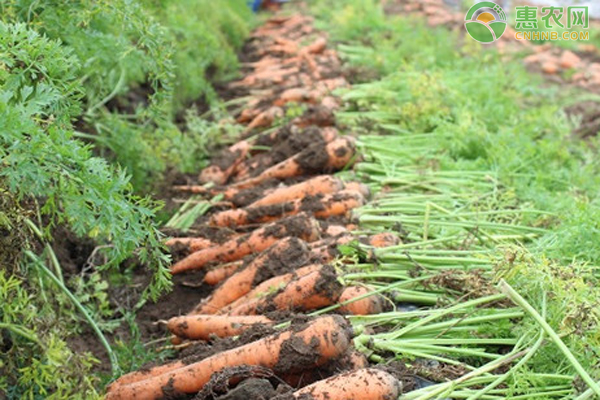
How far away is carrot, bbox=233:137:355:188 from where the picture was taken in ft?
14.5

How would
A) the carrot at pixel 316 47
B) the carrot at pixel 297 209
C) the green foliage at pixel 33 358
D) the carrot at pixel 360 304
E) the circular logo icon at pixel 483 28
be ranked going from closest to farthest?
the green foliage at pixel 33 358, the carrot at pixel 360 304, the carrot at pixel 297 209, the carrot at pixel 316 47, the circular logo icon at pixel 483 28

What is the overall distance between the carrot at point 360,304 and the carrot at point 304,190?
1.15m

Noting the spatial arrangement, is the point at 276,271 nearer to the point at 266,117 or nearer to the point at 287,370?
the point at 287,370

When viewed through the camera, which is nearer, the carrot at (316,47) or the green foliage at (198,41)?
the green foliage at (198,41)

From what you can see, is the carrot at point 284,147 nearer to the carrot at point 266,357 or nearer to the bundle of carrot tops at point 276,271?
the bundle of carrot tops at point 276,271

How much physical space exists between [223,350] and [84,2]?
1.60 m

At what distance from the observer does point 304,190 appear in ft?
13.5

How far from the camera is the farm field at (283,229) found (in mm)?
2379


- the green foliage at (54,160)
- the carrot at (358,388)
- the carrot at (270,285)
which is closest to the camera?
the green foliage at (54,160)

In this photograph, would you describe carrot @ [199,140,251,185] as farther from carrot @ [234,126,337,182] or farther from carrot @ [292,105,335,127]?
carrot @ [292,105,335,127]

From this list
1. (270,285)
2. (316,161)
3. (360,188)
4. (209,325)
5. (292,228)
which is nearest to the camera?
(209,325)

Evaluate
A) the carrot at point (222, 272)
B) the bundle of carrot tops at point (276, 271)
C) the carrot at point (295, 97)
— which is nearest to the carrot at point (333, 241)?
the bundle of carrot tops at point (276, 271)

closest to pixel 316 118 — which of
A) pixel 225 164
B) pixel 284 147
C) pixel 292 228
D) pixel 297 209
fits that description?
pixel 284 147

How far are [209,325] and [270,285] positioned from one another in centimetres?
33
